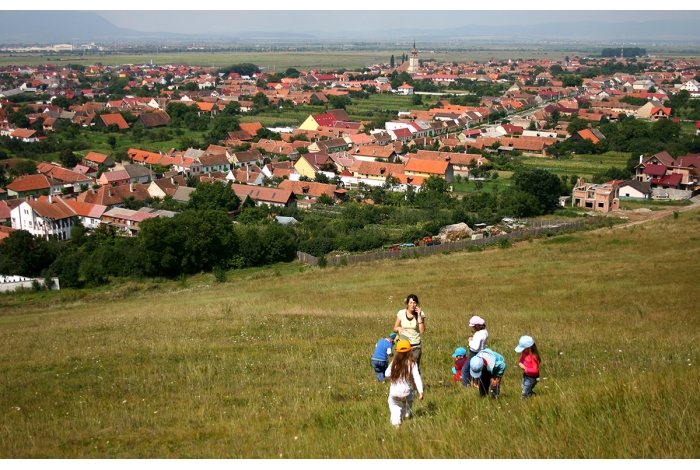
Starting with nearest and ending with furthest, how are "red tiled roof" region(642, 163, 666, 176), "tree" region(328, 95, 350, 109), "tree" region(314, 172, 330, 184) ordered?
"red tiled roof" region(642, 163, 666, 176)
"tree" region(314, 172, 330, 184)
"tree" region(328, 95, 350, 109)

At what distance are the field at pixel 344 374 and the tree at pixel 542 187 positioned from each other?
51.8 feet

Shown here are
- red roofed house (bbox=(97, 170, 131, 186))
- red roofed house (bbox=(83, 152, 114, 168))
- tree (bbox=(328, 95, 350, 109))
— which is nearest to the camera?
red roofed house (bbox=(97, 170, 131, 186))

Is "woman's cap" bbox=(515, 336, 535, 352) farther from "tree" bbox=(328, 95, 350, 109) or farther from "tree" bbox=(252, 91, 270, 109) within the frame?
"tree" bbox=(252, 91, 270, 109)

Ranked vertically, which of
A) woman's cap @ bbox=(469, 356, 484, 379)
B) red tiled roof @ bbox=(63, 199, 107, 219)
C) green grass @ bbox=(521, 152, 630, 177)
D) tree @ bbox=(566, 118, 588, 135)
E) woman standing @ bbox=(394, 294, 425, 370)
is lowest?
green grass @ bbox=(521, 152, 630, 177)

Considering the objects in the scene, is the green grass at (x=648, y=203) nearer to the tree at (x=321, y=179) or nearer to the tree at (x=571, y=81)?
the tree at (x=321, y=179)

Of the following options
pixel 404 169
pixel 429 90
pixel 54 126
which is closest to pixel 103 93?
pixel 54 126

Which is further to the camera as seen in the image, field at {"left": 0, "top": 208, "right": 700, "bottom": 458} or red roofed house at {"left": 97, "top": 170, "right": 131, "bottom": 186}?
red roofed house at {"left": 97, "top": 170, "right": 131, "bottom": 186}

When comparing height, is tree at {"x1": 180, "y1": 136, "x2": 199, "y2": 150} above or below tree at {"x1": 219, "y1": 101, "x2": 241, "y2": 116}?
below

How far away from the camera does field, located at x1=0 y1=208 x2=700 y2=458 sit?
188 inches

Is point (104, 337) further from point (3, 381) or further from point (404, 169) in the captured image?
point (404, 169)

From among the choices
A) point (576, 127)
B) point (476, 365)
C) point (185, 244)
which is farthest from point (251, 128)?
point (476, 365)

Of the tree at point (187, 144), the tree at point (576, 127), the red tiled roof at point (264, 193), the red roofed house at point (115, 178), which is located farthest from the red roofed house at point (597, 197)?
the tree at point (187, 144)

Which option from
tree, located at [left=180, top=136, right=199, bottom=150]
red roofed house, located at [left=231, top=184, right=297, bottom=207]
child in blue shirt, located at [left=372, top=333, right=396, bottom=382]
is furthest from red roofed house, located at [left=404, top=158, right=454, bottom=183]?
child in blue shirt, located at [left=372, top=333, right=396, bottom=382]

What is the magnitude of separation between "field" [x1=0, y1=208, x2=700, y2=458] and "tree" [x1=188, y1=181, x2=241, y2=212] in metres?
15.2
